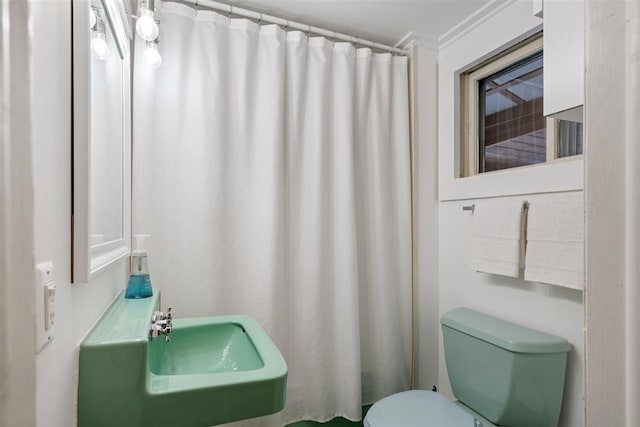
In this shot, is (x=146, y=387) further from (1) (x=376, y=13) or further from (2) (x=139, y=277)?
(1) (x=376, y=13)

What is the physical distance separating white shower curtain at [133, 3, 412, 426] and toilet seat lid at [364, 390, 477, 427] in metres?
0.33

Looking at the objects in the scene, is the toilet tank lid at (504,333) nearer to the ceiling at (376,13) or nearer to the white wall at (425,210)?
the white wall at (425,210)

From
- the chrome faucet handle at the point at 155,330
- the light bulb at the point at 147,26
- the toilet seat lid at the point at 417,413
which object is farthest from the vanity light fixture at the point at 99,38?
the toilet seat lid at the point at 417,413

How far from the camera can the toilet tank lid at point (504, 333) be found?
4.28ft

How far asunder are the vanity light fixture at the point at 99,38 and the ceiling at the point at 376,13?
944 mm

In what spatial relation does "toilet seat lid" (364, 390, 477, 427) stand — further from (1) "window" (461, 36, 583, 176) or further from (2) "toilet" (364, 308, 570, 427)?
(1) "window" (461, 36, 583, 176)

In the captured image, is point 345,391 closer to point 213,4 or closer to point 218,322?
point 218,322

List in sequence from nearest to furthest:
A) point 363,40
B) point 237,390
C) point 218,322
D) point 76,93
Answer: point 76,93
point 237,390
point 218,322
point 363,40

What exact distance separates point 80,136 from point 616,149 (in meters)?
0.82

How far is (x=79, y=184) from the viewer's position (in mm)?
694

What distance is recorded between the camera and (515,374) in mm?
1306

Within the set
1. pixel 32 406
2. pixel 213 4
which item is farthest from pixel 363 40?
pixel 32 406

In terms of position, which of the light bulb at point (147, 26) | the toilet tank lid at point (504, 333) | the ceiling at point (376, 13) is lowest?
the toilet tank lid at point (504, 333)

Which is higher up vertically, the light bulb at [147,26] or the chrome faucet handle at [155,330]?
the light bulb at [147,26]
